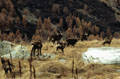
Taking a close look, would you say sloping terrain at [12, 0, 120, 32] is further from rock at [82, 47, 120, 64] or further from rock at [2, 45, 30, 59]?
rock at [82, 47, 120, 64]

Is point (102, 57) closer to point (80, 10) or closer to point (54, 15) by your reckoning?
point (54, 15)

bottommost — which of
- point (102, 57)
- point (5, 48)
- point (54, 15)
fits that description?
point (54, 15)

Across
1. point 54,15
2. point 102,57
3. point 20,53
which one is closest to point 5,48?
point 20,53

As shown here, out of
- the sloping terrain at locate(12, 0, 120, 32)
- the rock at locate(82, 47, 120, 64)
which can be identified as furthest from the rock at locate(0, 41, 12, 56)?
the sloping terrain at locate(12, 0, 120, 32)

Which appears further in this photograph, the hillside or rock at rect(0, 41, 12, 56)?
the hillside

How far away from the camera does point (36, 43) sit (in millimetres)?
16062

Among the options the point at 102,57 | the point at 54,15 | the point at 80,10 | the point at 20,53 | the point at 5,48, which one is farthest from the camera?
the point at 80,10

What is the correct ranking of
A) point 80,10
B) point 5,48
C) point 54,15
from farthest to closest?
1. point 80,10
2. point 54,15
3. point 5,48

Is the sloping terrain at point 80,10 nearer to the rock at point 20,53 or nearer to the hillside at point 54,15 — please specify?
the hillside at point 54,15

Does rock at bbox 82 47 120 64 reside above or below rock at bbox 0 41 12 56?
above

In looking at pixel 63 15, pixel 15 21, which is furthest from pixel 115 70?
pixel 63 15

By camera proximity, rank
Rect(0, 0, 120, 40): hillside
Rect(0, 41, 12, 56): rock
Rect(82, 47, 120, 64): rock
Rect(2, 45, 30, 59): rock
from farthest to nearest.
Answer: Rect(0, 0, 120, 40): hillside → Rect(0, 41, 12, 56): rock → Rect(2, 45, 30, 59): rock → Rect(82, 47, 120, 64): rock

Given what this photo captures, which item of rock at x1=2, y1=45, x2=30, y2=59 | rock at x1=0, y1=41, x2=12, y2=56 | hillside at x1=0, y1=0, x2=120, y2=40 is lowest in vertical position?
hillside at x1=0, y1=0, x2=120, y2=40

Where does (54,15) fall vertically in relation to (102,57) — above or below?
below
